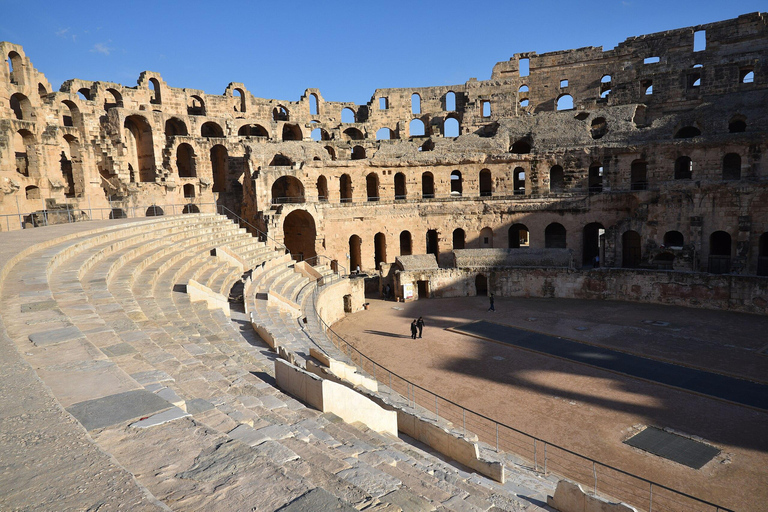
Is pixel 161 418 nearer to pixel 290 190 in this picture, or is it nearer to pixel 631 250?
pixel 290 190

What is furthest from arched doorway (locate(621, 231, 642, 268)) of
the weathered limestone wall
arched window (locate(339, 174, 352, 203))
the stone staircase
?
the stone staircase

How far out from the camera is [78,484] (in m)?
2.75

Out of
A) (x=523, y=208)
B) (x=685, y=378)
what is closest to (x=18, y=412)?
(x=685, y=378)

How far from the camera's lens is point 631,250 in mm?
27969

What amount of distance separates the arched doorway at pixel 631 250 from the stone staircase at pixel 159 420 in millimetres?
22896

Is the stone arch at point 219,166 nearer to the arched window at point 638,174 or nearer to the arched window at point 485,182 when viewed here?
the arched window at point 485,182

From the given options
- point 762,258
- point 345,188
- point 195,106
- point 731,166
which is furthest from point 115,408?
point 195,106

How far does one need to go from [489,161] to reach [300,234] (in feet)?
40.7

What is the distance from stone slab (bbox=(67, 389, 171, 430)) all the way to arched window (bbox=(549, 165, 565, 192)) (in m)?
29.2

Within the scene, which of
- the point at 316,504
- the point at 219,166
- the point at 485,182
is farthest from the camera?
the point at 485,182

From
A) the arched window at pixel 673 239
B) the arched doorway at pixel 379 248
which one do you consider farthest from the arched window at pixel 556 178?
the arched doorway at pixel 379 248

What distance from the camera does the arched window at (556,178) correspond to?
3024 cm

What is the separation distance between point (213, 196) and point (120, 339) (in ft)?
80.6

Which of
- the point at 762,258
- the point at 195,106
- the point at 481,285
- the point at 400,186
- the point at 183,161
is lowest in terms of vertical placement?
the point at 481,285
